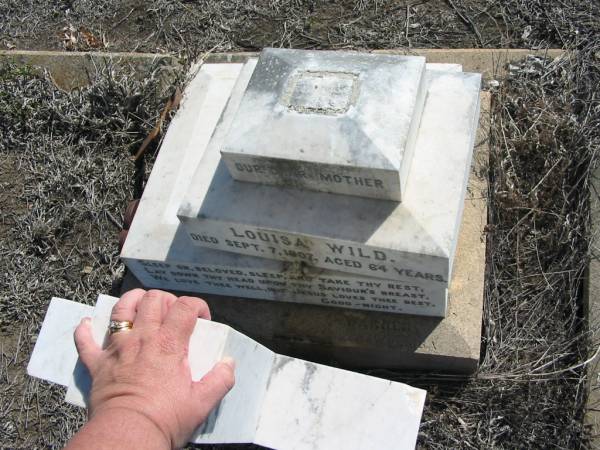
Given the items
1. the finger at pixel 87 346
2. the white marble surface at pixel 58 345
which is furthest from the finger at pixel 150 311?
the white marble surface at pixel 58 345

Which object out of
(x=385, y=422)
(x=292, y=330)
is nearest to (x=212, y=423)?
(x=385, y=422)

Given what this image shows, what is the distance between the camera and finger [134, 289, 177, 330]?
2055 mm

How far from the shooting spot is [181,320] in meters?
2.07

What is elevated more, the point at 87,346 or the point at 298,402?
the point at 87,346

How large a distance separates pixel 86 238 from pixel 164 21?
1.87 meters

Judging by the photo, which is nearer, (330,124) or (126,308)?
(126,308)

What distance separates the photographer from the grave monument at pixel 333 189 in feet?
7.62

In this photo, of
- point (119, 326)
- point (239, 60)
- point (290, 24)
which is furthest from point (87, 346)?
point (290, 24)

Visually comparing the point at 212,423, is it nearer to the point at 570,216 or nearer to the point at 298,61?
the point at 298,61

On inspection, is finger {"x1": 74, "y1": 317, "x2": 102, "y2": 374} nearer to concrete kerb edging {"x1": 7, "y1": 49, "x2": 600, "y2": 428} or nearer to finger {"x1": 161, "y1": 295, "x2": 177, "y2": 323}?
finger {"x1": 161, "y1": 295, "x2": 177, "y2": 323}

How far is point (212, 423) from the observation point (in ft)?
7.29

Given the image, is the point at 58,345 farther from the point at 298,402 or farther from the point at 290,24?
the point at 290,24

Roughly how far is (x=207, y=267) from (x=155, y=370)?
951 millimetres

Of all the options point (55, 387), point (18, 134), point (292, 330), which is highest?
point (18, 134)
